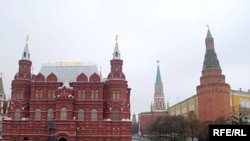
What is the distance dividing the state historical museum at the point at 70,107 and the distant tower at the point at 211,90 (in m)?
45.8

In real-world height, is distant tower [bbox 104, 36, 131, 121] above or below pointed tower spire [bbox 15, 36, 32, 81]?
below

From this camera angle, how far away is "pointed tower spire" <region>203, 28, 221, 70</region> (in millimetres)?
107625

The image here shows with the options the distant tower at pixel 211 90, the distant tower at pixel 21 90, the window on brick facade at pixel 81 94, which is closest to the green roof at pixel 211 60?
the distant tower at pixel 211 90

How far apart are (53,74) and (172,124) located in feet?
136

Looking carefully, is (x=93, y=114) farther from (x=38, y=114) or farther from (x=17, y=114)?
(x=17, y=114)

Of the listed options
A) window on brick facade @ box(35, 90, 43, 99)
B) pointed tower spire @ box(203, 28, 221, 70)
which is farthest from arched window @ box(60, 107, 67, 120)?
pointed tower spire @ box(203, 28, 221, 70)

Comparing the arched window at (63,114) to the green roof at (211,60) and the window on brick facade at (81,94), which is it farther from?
the green roof at (211,60)

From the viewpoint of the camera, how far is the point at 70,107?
6481 cm

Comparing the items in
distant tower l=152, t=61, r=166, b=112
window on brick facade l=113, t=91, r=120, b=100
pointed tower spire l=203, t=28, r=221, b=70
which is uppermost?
pointed tower spire l=203, t=28, r=221, b=70

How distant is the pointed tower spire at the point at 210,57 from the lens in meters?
108

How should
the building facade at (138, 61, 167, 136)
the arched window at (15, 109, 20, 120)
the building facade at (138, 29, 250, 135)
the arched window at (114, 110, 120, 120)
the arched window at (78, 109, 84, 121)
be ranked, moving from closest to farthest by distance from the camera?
1. the arched window at (114, 110, 120, 120)
2. the arched window at (78, 109, 84, 121)
3. the arched window at (15, 109, 20, 120)
4. the building facade at (138, 29, 250, 135)
5. the building facade at (138, 61, 167, 136)

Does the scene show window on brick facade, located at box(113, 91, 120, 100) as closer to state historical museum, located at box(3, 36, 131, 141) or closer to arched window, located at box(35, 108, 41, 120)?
state historical museum, located at box(3, 36, 131, 141)

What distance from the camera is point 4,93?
114 m

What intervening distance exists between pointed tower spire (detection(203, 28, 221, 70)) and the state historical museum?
4883 centimetres
